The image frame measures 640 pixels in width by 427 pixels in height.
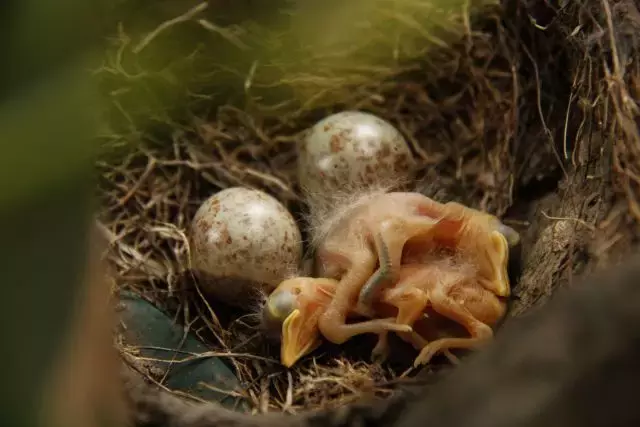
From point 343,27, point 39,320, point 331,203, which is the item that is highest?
point 343,27

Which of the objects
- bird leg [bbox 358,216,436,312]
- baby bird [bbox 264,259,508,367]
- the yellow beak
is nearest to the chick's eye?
baby bird [bbox 264,259,508,367]

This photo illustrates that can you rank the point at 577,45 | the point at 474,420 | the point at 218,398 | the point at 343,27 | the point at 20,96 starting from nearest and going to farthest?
the point at 20,96 < the point at 474,420 < the point at 218,398 < the point at 577,45 < the point at 343,27

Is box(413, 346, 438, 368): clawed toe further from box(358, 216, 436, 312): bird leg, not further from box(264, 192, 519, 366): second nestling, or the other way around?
box(358, 216, 436, 312): bird leg

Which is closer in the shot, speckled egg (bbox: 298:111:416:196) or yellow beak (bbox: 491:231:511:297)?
yellow beak (bbox: 491:231:511:297)

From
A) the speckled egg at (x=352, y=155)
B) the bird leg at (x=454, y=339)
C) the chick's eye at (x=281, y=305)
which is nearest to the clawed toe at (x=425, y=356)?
the bird leg at (x=454, y=339)

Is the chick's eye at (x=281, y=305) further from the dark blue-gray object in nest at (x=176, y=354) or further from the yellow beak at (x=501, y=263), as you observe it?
the yellow beak at (x=501, y=263)

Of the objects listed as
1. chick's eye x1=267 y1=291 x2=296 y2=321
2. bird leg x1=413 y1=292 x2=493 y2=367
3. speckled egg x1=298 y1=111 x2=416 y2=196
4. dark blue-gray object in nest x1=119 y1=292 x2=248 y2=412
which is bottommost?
dark blue-gray object in nest x1=119 y1=292 x2=248 y2=412

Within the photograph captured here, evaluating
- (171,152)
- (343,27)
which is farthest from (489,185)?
(171,152)

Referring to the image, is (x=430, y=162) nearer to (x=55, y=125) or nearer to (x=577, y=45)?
(x=577, y=45)

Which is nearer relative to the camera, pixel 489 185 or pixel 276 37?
pixel 489 185
